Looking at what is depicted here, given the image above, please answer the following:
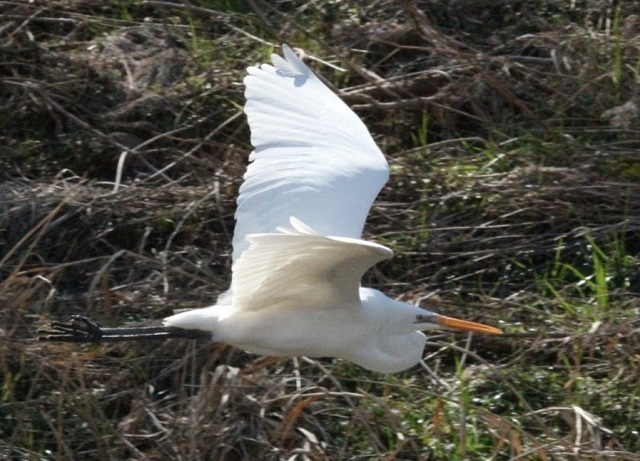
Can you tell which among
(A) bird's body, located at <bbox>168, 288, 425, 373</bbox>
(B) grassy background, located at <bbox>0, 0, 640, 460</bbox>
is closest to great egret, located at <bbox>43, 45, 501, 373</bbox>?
(A) bird's body, located at <bbox>168, 288, 425, 373</bbox>

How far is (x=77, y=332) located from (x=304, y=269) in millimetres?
877

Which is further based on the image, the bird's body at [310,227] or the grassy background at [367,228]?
the grassy background at [367,228]

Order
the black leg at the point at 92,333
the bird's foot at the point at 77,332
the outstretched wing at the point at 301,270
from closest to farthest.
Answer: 1. the outstretched wing at the point at 301,270
2. the black leg at the point at 92,333
3. the bird's foot at the point at 77,332

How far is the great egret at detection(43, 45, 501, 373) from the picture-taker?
364 cm

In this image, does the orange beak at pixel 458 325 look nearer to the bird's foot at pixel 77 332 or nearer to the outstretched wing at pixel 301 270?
the outstretched wing at pixel 301 270

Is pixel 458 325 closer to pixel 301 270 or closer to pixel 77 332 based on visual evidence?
pixel 301 270

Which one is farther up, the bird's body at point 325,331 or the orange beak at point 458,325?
Answer: the bird's body at point 325,331

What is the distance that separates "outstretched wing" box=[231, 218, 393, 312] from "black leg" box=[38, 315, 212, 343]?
275 millimetres

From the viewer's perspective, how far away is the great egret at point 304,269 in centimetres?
364

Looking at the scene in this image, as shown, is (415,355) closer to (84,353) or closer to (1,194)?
(84,353)

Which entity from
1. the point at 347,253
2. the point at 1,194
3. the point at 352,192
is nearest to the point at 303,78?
the point at 352,192

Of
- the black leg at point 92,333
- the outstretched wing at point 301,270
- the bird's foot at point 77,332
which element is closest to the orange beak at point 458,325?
the outstretched wing at point 301,270

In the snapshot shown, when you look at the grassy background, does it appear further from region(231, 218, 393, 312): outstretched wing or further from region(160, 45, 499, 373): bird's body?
region(231, 218, 393, 312): outstretched wing

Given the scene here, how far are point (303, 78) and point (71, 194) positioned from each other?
1.19m
